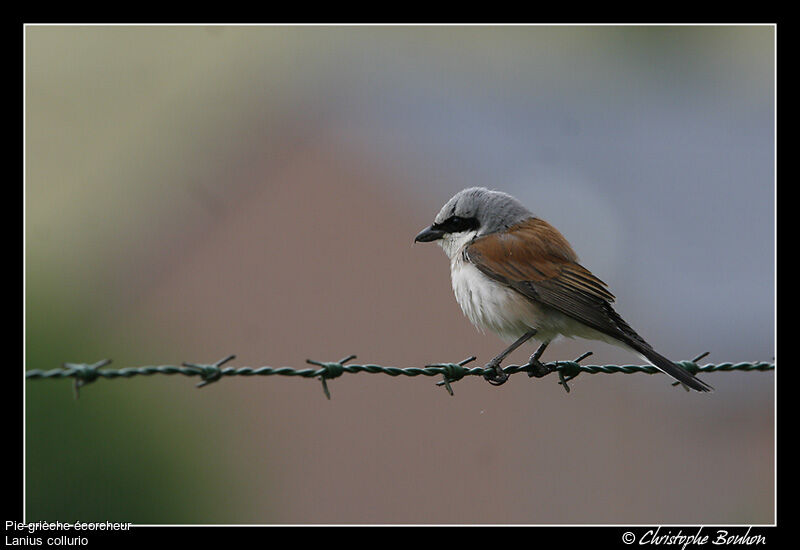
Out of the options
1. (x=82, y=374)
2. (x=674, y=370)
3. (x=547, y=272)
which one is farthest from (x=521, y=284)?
(x=82, y=374)

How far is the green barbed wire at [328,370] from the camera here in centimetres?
330

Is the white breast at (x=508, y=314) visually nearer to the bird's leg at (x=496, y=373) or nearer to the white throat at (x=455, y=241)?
the bird's leg at (x=496, y=373)

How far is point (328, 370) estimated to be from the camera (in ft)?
12.5

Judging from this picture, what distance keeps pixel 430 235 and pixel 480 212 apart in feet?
1.25

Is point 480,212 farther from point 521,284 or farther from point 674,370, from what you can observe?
point 674,370

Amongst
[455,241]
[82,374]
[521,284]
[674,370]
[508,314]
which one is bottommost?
[674,370]

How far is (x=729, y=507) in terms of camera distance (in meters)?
11.2

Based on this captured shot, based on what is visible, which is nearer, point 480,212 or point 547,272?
point 547,272

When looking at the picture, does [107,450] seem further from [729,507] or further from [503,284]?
[729,507]

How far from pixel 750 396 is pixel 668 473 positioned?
264 centimetres

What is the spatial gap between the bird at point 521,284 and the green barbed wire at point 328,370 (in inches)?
5.6

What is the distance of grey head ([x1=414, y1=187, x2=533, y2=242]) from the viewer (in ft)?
19.4

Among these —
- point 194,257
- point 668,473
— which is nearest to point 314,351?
point 194,257

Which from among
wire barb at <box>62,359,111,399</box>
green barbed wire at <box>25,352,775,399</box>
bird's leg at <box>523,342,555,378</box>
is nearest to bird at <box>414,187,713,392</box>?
bird's leg at <box>523,342,555,378</box>
